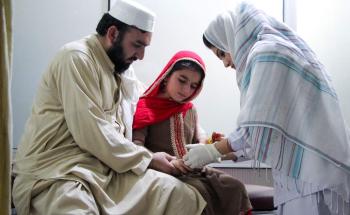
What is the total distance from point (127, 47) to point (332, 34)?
4.96 ft

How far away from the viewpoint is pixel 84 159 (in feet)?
4.88

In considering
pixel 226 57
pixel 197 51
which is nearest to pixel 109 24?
pixel 226 57

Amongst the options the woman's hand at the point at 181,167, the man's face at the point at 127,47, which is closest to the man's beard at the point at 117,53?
the man's face at the point at 127,47

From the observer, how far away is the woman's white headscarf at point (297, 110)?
1.27m

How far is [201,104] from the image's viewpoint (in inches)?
104

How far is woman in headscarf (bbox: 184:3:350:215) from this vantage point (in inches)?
50.0

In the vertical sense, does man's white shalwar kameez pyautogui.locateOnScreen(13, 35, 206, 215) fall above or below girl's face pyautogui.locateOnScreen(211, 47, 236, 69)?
below

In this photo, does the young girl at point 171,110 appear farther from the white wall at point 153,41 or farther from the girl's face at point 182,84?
the white wall at point 153,41

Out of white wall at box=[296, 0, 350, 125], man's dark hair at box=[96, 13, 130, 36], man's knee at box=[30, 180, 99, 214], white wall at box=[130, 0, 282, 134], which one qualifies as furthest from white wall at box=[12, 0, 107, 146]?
white wall at box=[296, 0, 350, 125]

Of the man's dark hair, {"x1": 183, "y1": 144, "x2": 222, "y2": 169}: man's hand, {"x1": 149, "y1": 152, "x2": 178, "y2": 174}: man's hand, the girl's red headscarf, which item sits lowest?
{"x1": 149, "y1": 152, "x2": 178, "y2": 174}: man's hand

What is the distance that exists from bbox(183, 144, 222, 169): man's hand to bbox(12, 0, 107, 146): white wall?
134cm

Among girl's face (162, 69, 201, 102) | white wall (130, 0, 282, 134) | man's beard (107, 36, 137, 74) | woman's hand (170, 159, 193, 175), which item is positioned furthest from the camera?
white wall (130, 0, 282, 134)

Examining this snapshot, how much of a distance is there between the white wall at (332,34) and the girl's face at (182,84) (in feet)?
3.54

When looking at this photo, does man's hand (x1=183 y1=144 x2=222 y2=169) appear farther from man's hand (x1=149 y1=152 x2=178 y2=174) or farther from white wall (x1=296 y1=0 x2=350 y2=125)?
white wall (x1=296 y1=0 x2=350 y2=125)
